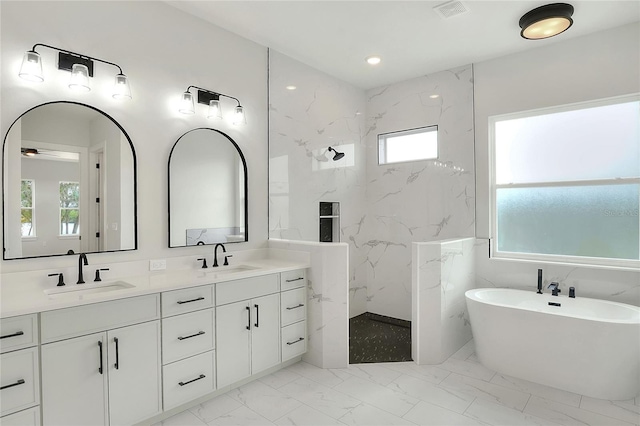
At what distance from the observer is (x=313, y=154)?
407 cm

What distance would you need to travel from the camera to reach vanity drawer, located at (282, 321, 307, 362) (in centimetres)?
301

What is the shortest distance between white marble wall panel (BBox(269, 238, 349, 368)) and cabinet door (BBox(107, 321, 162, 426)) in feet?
4.38

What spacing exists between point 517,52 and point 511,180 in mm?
1303

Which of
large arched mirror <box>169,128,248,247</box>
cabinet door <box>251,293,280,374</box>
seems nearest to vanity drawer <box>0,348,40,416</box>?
large arched mirror <box>169,128,248,247</box>

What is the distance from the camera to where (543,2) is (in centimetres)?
277

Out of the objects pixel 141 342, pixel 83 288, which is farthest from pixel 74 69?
pixel 141 342

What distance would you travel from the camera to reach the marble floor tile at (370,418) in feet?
7.54

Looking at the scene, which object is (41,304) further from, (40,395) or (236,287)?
(236,287)

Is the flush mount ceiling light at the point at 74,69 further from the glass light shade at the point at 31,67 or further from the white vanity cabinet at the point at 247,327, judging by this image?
the white vanity cabinet at the point at 247,327

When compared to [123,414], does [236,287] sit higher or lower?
higher

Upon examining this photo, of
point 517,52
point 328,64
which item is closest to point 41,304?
point 328,64

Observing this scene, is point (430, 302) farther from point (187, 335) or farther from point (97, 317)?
point (97, 317)

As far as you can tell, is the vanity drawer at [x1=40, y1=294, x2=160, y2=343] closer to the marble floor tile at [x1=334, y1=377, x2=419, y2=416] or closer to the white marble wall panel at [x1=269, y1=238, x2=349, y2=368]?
the white marble wall panel at [x1=269, y1=238, x2=349, y2=368]

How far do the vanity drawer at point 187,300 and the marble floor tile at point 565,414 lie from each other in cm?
231
